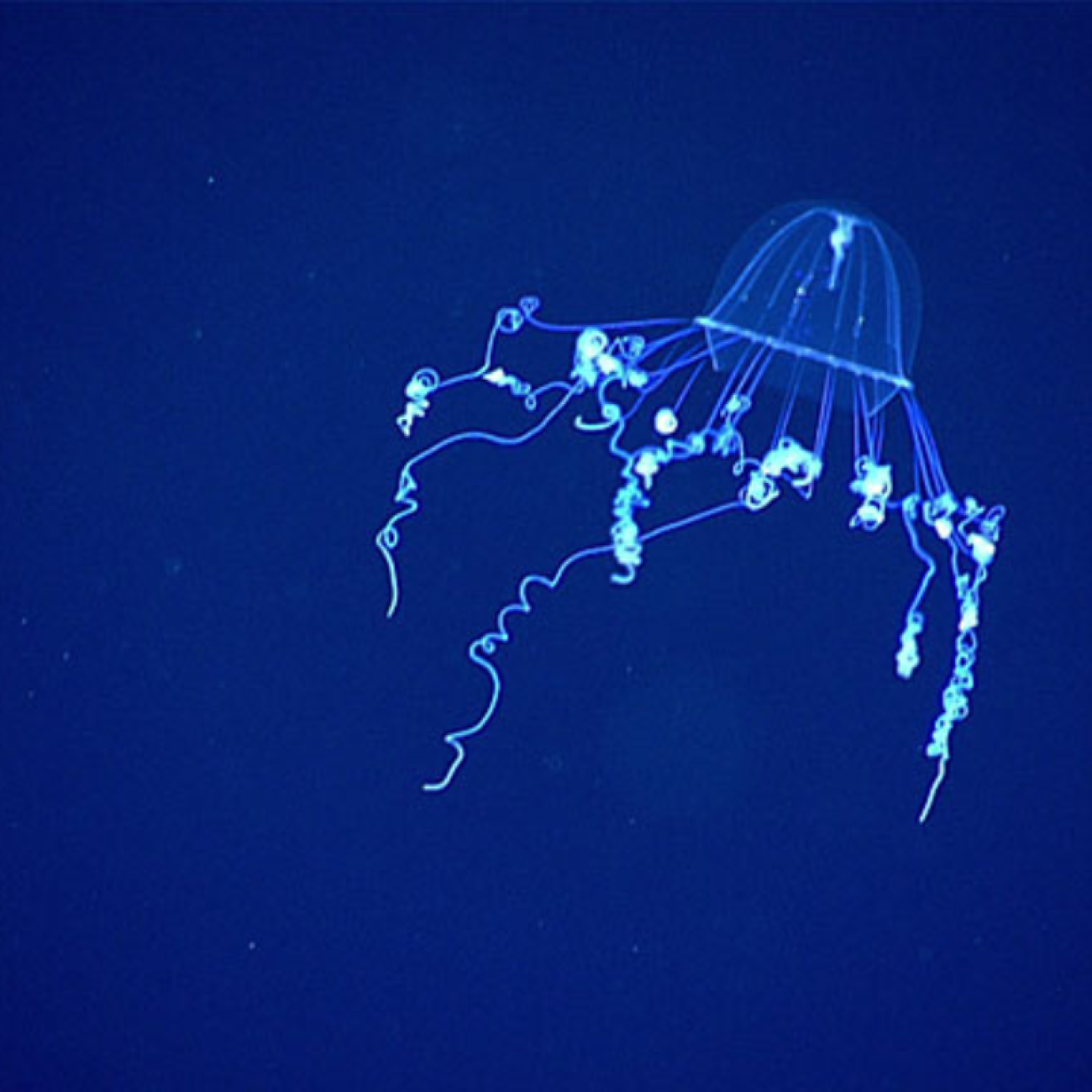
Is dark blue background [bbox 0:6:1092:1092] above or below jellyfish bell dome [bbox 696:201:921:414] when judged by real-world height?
below

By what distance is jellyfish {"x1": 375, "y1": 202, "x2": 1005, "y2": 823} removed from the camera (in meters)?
1.96

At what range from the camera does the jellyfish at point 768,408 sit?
196 centimetres

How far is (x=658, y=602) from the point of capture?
2000 millimetres

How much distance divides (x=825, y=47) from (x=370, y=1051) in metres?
1.84

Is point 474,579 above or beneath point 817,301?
beneath

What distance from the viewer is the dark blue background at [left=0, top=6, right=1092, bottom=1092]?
1.90 meters

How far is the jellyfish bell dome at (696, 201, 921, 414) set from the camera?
2.00 meters

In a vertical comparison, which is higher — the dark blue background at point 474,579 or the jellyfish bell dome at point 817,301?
the jellyfish bell dome at point 817,301

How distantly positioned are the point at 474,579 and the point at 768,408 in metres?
0.57

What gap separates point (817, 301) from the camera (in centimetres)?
206

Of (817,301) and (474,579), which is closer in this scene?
(474,579)

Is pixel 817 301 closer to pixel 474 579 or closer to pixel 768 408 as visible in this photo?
pixel 768 408

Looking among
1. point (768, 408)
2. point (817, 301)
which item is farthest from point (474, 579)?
point (817, 301)

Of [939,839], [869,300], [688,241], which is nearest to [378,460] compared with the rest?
[688,241]
